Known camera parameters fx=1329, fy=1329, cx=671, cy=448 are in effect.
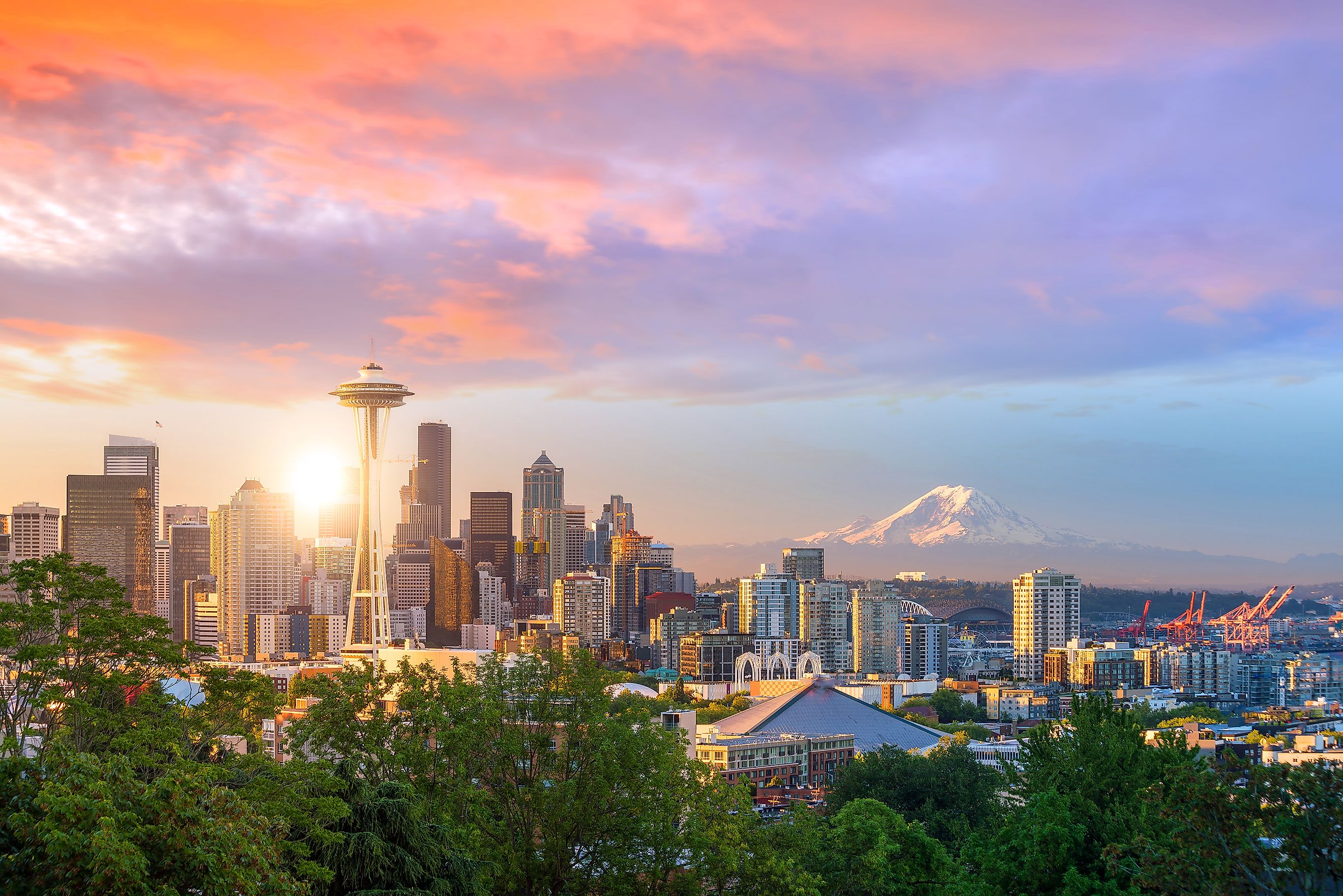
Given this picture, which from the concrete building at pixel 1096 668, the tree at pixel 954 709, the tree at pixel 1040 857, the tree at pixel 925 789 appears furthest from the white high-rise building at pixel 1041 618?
the tree at pixel 1040 857

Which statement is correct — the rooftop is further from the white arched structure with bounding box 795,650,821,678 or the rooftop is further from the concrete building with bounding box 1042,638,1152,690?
the concrete building with bounding box 1042,638,1152,690

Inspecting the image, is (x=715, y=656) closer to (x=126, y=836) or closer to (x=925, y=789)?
(x=925, y=789)

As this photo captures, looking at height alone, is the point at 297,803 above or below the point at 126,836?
below

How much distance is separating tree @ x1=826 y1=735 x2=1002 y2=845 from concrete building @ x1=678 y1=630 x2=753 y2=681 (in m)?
105

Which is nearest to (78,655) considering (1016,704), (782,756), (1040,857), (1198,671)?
(1040,857)

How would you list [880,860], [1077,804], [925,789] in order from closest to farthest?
[1077,804]
[880,860]
[925,789]

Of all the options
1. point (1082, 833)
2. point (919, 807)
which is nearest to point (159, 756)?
point (1082, 833)

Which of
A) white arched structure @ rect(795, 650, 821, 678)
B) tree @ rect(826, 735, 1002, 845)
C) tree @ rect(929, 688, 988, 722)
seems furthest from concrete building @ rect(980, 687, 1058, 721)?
tree @ rect(826, 735, 1002, 845)

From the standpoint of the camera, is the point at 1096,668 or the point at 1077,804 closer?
the point at 1077,804

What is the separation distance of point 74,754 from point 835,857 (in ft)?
62.5

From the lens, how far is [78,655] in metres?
22.6

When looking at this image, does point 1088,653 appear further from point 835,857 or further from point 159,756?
point 159,756

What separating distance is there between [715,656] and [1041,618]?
184 feet

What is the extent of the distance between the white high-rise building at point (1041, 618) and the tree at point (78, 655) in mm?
178712
